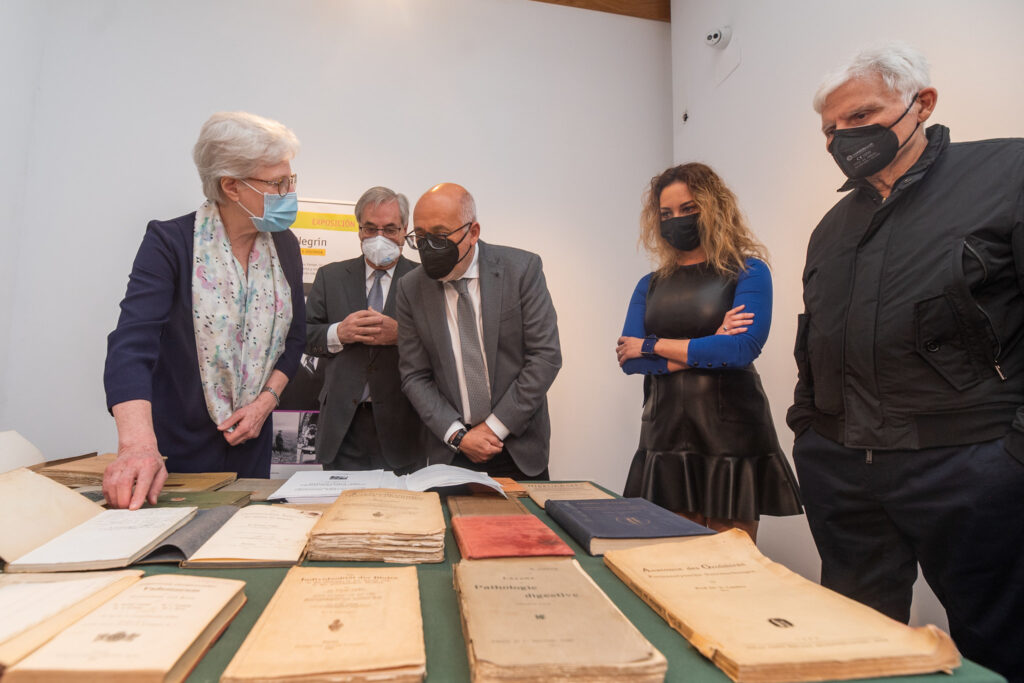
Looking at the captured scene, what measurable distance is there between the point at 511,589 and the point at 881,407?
1.20 m

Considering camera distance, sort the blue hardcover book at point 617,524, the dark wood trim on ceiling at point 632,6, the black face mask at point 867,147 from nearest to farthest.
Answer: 1. the blue hardcover book at point 617,524
2. the black face mask at point 867,147
3. the dark wood trim on ceiling at point 632,6

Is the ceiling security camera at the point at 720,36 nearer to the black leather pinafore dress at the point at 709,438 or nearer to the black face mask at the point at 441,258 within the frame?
the black leather pinafore dress at the point at 709,438

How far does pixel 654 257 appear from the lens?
2.52 m

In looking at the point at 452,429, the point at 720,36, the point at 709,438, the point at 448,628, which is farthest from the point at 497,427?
the point at 720,36

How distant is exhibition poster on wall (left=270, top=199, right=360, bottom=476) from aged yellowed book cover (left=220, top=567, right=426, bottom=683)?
2.52 meters

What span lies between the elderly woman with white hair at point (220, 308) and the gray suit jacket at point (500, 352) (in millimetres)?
463

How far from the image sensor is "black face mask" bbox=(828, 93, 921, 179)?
4.89 feet

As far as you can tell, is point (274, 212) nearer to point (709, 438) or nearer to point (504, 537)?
point (504, 537)

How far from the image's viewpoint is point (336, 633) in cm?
59

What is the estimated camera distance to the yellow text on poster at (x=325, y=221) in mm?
3338

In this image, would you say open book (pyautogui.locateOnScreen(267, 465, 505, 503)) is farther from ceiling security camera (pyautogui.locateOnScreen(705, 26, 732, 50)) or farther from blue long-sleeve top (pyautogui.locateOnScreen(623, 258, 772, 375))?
ceiling security camera (pyautogui.locateOnScreen(705, 26, 732, 50))

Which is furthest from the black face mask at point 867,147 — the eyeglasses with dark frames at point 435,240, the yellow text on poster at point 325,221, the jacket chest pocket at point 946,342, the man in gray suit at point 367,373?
the yellow text on poster at point 325,221

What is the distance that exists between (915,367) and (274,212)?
1.86 metres

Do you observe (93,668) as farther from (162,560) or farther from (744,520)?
(744,520)
